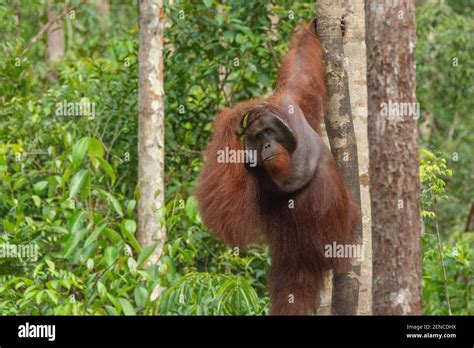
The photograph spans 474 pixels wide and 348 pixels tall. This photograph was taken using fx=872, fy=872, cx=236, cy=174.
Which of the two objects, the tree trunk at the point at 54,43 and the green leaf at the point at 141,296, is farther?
the tree trunk at the point at 54,43

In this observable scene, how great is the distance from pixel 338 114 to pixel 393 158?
443 mm

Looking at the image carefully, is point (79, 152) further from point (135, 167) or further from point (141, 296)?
point (135, 167)

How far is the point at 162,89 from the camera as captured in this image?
6145 millimetres

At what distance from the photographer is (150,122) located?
6.04 meters

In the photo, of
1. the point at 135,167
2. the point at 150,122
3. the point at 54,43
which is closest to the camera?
the point at 150,122

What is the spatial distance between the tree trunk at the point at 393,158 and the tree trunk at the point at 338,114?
19cm

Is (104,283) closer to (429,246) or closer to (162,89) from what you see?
(162,89)

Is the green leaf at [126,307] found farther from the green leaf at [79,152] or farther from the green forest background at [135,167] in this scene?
the green leaf at [79,152]

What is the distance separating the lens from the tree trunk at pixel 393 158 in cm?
378

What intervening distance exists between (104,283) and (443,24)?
533 centimetres

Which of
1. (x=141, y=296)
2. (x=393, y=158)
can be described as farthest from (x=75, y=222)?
(x=393, y=158)

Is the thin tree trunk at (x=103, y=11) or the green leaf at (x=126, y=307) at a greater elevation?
the thin tree trunk at (x=103, y=11)

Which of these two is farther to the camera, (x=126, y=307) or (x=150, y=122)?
(x=150, y=122)

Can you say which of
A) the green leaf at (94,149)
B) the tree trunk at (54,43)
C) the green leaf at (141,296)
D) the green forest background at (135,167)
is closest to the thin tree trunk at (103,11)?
the tree trunk at (54,43)
